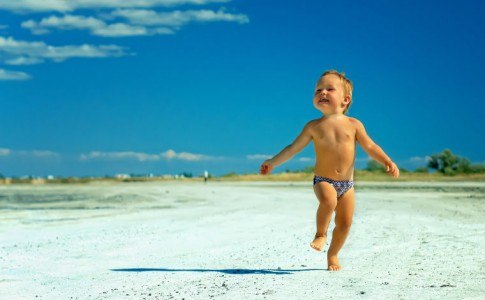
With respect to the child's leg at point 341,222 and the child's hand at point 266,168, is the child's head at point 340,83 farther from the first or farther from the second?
the child's leg at point 341,222

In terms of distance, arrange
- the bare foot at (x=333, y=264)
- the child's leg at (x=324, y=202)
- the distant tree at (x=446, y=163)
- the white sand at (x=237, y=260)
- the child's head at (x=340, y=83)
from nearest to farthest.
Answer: the white sand at (x=237, y=260) → the child's leg at (x=324, y=202) → the child's head at (x=340, y=83) → the bare foot at (x=333, y=264) → the distant tree at (x=446, y=163)

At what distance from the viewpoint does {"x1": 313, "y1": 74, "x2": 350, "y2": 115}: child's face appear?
670 centimetres

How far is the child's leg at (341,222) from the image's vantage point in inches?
266

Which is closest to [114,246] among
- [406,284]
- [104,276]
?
[104,276]

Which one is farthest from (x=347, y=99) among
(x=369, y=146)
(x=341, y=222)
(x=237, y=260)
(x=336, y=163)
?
(x=237, y=260)

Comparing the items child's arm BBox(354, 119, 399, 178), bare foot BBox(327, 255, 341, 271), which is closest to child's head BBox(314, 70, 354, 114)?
child's arm BBox(354, 119, 399, 178)

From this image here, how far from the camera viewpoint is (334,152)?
262 inches

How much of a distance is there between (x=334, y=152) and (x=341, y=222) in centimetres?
71

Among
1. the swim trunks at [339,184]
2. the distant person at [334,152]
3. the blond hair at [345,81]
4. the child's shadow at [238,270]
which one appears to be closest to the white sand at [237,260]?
the child's shadow at [238,270]

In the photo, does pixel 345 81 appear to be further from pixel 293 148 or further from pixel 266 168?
pixel 266 168

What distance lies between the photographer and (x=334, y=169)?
262 inches

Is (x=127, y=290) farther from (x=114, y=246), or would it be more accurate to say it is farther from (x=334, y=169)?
(x=114, y=246)

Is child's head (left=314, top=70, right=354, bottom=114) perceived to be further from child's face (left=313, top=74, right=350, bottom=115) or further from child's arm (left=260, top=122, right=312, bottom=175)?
child's arm (left=260, top=122, right=312, bottom=175)

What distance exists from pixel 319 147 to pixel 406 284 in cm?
153
